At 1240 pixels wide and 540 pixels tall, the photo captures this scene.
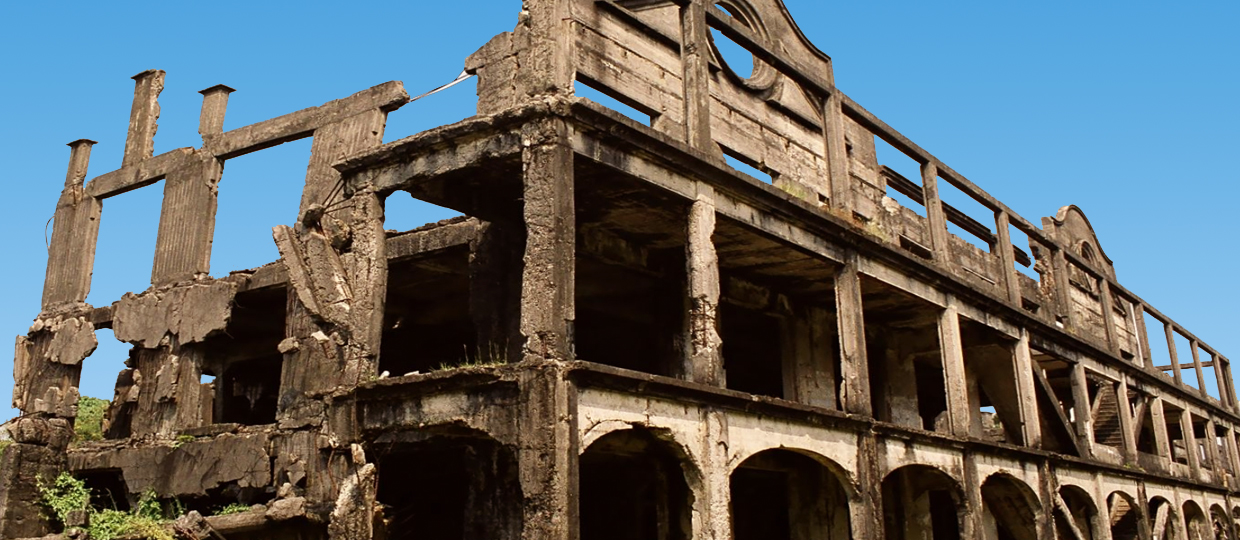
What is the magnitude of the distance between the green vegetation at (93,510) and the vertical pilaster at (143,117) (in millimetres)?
5748

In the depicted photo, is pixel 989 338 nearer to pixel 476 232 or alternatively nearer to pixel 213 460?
pixel 476 232

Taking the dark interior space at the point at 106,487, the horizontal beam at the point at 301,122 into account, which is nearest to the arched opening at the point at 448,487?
the dark interior space at the point at 106,487

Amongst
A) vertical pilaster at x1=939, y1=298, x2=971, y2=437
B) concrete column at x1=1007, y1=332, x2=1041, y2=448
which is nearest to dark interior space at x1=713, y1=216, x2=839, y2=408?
vertical pilaster at x1=939, y1=298, x2=971, y2=437

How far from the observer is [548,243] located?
364 inches

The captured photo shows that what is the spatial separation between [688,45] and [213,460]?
9.18 metres

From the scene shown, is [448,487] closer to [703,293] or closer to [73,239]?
[703,293]

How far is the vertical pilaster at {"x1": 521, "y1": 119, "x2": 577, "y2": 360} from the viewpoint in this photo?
29.5 feet

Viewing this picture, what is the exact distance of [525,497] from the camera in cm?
855

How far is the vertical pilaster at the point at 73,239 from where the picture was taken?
18.6m

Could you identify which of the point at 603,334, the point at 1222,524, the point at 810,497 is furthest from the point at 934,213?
the point at 1222,524

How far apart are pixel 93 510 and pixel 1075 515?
53.3 feet

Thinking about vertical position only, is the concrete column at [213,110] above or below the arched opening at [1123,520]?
above

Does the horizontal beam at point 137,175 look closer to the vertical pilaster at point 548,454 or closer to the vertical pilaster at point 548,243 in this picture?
the vertical pilaster at point 548,243

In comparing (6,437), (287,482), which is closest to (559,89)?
(287,482)
